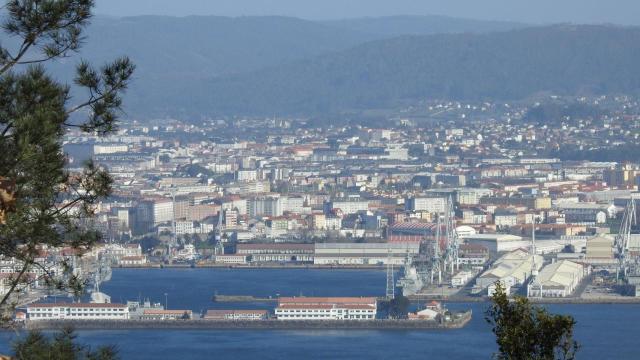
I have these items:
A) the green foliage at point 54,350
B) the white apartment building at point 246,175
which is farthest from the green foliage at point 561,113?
the green foliage at point 54,350

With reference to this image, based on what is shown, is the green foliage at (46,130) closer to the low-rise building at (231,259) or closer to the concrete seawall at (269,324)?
the concrete seawall at (269,324)

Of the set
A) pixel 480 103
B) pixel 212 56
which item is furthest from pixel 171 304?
pixel 212 56

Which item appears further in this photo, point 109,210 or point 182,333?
point 109,210

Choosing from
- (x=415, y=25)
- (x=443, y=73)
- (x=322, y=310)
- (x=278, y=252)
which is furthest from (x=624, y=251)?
(x=415, y=25)

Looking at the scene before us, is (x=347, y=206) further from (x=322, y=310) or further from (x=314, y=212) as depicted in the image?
(x=322, y=310)

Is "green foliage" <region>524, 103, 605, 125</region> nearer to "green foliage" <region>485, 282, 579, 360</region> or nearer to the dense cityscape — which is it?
the dense cityscape

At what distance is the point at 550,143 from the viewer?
1714 inches

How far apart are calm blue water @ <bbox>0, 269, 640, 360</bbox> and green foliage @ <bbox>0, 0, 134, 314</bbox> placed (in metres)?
7.70

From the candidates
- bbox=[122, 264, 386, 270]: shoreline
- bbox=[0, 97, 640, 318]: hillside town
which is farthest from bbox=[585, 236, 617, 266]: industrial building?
bbox=[122, 264, 386, 270]: shoreline

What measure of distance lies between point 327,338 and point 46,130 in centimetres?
1212

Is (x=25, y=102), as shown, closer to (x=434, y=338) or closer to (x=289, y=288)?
(x=434, y=338)

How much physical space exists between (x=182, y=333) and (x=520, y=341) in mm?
12526

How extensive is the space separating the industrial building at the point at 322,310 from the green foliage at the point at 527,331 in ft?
42.2

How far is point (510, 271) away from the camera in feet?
66.0
